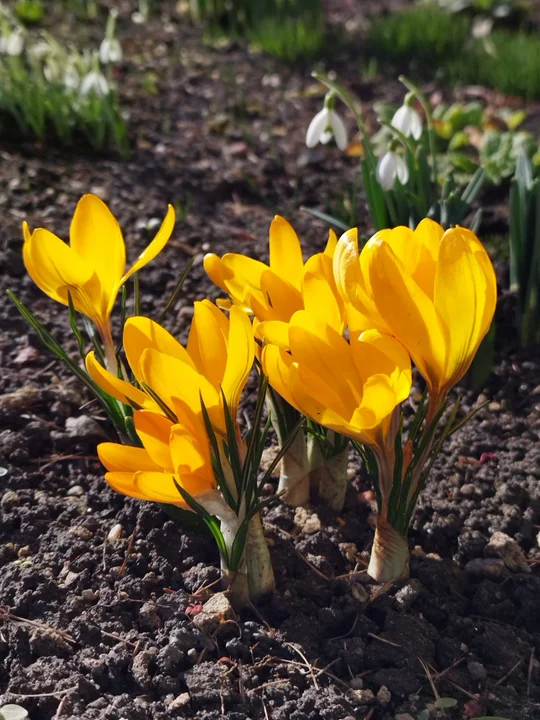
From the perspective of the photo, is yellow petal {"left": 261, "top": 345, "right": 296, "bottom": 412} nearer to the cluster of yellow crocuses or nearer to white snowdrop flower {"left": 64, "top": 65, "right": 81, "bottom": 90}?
the cluster of yellow crocuses

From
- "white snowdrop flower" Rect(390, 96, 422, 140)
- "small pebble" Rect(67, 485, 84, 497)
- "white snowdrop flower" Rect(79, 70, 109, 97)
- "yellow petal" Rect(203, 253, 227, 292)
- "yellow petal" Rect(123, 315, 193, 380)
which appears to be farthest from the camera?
"white snowdrop flower" Rect(79, 70, 109, 97)

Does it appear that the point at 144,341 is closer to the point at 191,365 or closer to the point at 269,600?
the point at 191,365

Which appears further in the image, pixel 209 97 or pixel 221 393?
pixel 209 97

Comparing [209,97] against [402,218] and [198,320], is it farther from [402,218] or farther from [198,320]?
[198,320]

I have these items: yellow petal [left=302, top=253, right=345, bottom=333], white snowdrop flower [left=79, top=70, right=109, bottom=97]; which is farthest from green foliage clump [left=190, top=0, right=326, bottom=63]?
yellow petal [left=302, top=253, right=345, bottom=333]

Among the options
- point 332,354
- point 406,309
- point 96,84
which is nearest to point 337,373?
point 332,354

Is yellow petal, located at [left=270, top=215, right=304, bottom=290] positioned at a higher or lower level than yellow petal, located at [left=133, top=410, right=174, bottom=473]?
higher

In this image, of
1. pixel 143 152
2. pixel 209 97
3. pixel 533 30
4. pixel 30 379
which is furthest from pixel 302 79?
pixel 30 379
